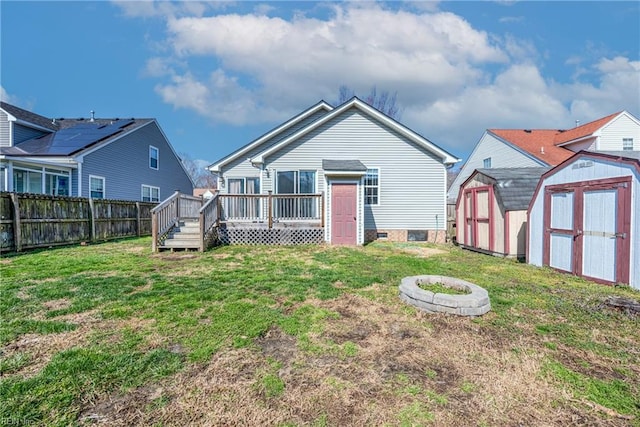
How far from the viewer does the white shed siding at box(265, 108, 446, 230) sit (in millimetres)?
12117

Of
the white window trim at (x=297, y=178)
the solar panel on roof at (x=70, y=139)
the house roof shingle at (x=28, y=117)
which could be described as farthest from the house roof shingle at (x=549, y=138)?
the house roof shingle at (x=28, y=117)

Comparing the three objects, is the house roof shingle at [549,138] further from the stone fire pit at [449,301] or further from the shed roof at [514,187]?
the stone fire pit at [449,301]

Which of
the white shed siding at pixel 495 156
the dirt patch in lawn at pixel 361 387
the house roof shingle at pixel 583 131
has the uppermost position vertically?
the house roof shingle at pixel 583 131

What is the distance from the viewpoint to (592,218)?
19.6 ft

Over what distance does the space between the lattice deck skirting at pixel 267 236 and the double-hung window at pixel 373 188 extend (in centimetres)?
272

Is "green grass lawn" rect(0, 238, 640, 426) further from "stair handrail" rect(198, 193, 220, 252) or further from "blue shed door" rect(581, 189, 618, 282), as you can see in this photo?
"stair handrail" rect(198, 193, 220, 252)

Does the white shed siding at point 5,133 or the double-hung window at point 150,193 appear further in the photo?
the double-hung window at point 150,193

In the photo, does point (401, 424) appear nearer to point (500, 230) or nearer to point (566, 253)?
point (566, 253)

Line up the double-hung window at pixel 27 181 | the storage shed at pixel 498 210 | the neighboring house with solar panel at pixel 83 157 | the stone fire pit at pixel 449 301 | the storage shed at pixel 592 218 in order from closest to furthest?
the stone fire pit at pixel 449 301, the storage shed at pixel 592 218, the storage shed at pixel 498 210, the double-hung window at pixel 27 181, the neighboring house with solar panel at pixel 83 157

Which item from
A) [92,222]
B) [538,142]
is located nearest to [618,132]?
[538,142]

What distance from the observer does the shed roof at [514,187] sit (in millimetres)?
8633

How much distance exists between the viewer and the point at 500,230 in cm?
888

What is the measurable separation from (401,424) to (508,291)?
417 centimetres

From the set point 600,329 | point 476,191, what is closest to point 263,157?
point 476,191
